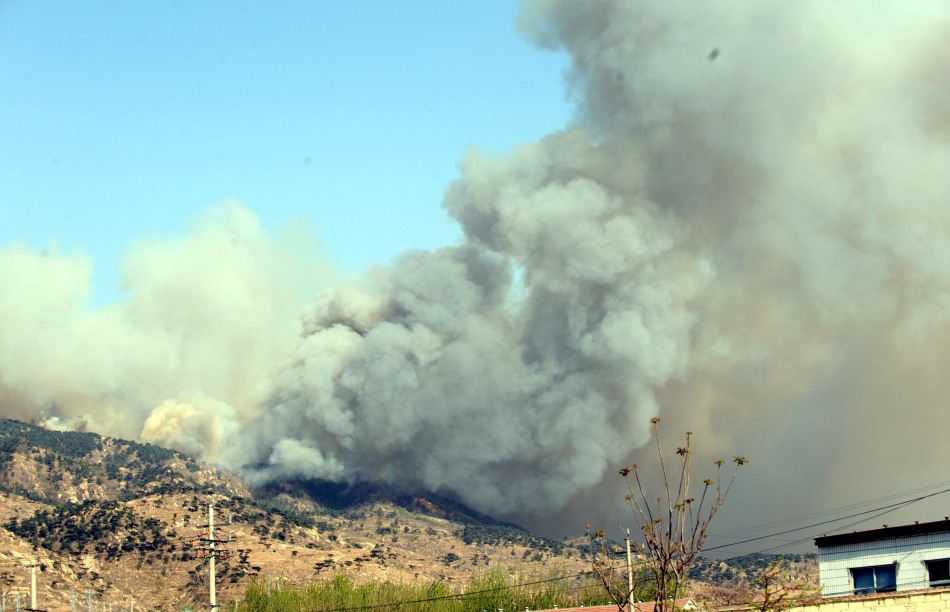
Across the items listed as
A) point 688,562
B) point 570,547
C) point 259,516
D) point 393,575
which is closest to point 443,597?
point 393,575

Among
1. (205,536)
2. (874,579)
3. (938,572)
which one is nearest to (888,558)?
(874,579)

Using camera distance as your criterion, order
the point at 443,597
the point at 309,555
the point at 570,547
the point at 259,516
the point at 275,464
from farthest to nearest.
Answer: the point at 275,464
the point at 570,547
the point at 259,516
the point at 309,555
the point at 443,597

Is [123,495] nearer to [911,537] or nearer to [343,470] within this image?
[343,470]

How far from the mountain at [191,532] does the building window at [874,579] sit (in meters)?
51.3

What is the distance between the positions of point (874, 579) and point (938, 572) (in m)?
3.05

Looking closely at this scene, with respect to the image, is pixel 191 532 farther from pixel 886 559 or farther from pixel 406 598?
pixel 886 559

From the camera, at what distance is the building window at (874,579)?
172 ft

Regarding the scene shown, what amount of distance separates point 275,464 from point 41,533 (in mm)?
49763

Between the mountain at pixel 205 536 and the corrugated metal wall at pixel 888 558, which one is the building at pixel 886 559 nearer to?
the corrugated metal wall at pixel 888 558

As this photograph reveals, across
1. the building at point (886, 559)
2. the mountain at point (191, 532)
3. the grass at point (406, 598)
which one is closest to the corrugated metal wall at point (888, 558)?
the building at point (886, 559)

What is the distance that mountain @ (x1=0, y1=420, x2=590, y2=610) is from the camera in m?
119

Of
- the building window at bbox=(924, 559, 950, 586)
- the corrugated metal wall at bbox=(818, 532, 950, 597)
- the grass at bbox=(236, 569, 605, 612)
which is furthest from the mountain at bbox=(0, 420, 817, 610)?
the building window at bbox=(924, 559, 950, 586)

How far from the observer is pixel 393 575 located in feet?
422

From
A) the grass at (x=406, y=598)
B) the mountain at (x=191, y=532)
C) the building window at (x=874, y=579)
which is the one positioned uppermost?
the mountain at (x=191, y=532)
